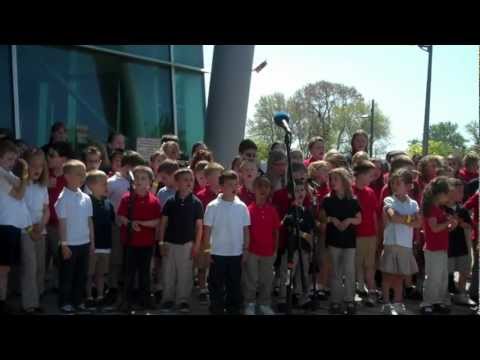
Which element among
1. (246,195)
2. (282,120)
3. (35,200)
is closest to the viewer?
(282,120)

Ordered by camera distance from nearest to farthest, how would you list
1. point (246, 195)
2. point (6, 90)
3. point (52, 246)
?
1. point (52, 246)
2. point (246, 195)
3. point (6, 90)

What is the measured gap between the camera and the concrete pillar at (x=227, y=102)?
9.21 meters

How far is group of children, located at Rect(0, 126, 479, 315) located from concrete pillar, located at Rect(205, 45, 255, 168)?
305 centimetres

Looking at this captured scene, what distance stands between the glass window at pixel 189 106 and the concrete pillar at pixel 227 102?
3.41 meters

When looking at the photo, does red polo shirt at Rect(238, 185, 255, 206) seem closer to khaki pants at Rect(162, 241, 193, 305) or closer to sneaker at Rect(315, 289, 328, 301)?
khaki pants at Rect(162, 241, 193, 305)

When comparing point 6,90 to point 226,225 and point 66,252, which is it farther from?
point 226,225

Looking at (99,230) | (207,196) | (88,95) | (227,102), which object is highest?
(88,95)

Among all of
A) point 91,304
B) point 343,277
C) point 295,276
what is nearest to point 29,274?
point 91,304

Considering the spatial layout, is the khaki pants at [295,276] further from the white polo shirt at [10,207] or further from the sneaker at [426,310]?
the white polo shirt at [10,207]

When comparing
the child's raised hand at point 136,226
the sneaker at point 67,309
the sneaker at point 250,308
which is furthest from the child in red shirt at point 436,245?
the sneaker at point 67,309

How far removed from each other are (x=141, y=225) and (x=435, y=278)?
2827 millimetres

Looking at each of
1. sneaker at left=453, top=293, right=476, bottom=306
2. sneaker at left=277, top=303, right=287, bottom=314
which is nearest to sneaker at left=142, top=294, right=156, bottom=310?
sneaker at left=277, top=303, right=287, bottom=314

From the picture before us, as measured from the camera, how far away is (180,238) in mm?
5809
